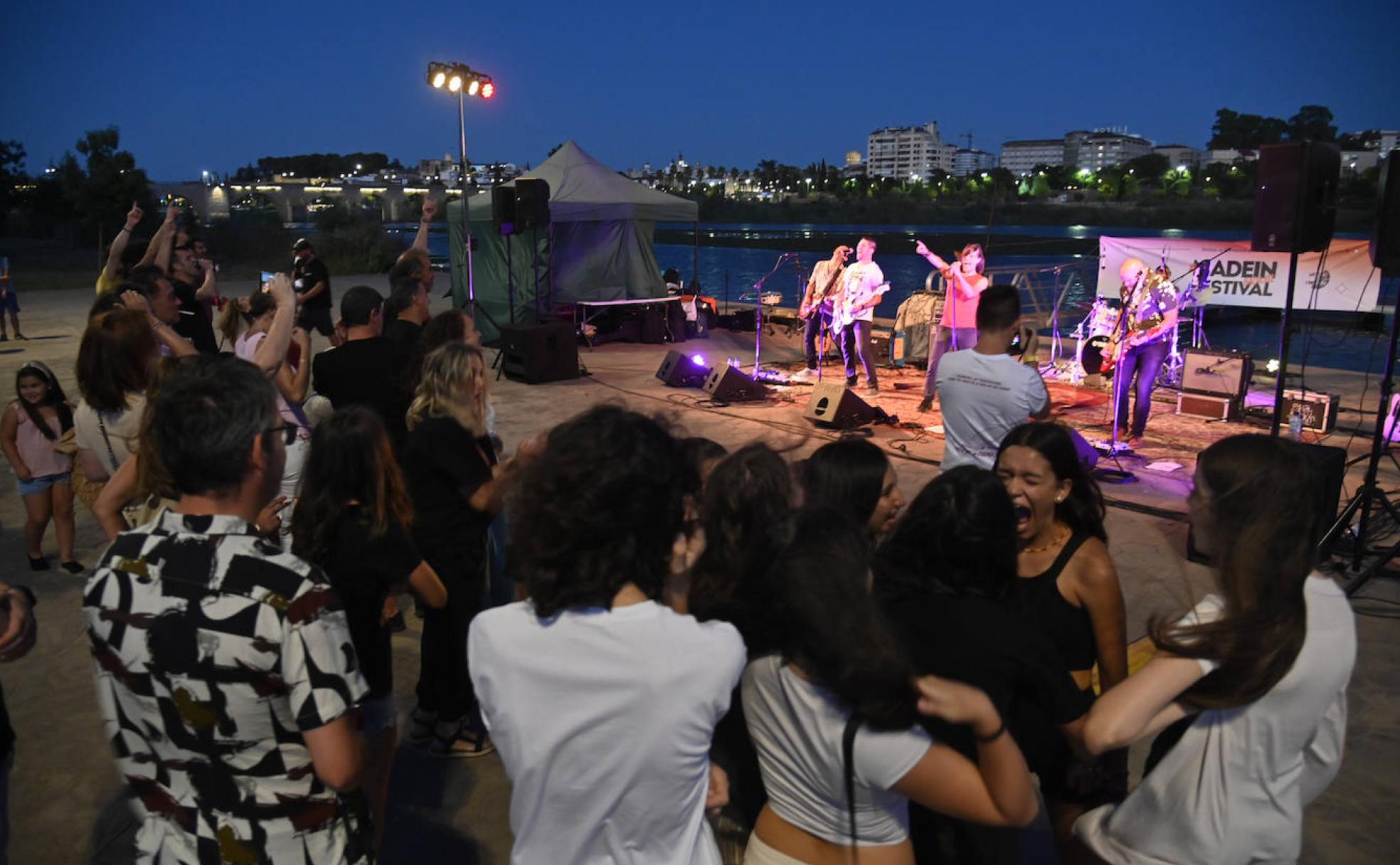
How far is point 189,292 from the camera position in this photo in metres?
6.13

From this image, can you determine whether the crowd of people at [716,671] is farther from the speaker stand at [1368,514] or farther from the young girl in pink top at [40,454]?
the speaker stand at [1368,514]

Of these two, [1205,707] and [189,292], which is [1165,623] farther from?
[189,292]

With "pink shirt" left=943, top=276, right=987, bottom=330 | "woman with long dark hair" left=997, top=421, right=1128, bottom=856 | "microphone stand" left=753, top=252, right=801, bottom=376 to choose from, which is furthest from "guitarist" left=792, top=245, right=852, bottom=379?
"woman with long dark hair" left=997, top=421, right=1128, bottom=856

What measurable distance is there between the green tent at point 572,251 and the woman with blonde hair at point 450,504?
11288mm

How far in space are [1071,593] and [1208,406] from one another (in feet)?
→ 28.0

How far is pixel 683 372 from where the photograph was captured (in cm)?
1130

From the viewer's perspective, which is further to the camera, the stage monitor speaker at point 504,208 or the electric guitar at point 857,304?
the stage monitor speaker at point 504,208

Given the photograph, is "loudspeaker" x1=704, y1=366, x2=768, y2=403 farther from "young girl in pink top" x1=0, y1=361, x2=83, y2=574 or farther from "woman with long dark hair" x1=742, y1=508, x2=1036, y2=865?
"woman with long dark hair" x1=742, y1=508, x2=1036, y2=865

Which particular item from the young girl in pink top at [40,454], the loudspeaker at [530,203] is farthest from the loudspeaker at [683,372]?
the young girl in pink top at [40,454]

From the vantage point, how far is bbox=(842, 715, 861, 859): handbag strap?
1.44m

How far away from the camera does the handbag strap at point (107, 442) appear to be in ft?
11.5

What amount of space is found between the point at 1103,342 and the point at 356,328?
760 centimetres

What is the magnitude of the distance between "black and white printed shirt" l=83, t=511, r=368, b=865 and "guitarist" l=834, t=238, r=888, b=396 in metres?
9.33

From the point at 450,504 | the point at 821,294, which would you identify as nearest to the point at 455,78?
the point at 821,294
